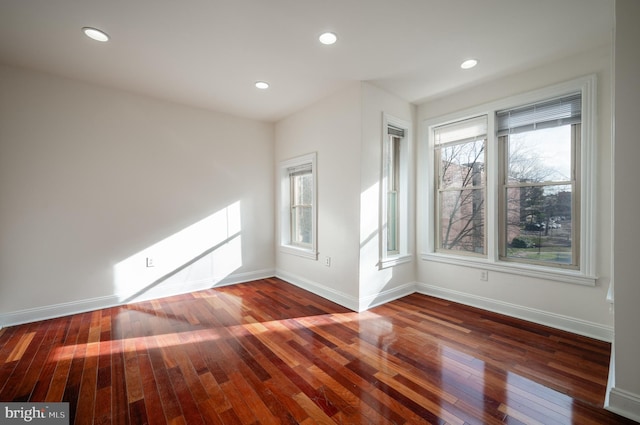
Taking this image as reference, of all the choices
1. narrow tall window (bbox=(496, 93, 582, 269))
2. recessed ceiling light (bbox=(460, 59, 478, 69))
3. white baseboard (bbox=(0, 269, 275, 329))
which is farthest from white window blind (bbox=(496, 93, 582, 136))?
white baseboard (bbox=(0, 269, 275, 329))

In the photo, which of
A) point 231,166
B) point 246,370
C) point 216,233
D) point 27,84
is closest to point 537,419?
point 246,370

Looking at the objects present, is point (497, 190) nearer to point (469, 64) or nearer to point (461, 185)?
point (461, 185)

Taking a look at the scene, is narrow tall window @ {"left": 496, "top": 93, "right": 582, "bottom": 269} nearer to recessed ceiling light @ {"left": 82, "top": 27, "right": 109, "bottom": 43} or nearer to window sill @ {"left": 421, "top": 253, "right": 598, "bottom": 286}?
window sill @ {"left": 421, "top": 253, "right": 598, "bottom": 286}

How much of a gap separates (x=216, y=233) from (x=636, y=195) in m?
4.40

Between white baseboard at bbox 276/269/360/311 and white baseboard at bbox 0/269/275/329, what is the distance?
0.83 metres

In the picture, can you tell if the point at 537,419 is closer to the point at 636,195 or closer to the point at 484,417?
the point at 484,417

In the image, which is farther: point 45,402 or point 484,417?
point 45,402

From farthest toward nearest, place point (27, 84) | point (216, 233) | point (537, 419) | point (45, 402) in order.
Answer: point (216, 233) < point (27, 84) < point (45, 402) < point (537, 419)

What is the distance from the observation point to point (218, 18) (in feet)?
7.14

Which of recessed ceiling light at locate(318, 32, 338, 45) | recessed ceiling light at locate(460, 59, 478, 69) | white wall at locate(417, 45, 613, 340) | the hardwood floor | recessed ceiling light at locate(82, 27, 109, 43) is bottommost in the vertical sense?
the hardwood floor

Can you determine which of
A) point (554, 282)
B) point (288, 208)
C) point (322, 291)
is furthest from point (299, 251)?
point (554, 282)

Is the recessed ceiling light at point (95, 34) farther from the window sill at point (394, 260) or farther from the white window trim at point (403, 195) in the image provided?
the window sill at point (394, 260)

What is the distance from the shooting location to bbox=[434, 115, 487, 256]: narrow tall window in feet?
11.3

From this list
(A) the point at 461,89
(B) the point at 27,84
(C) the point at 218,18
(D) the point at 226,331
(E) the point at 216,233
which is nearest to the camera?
(C) the point at 218,18
